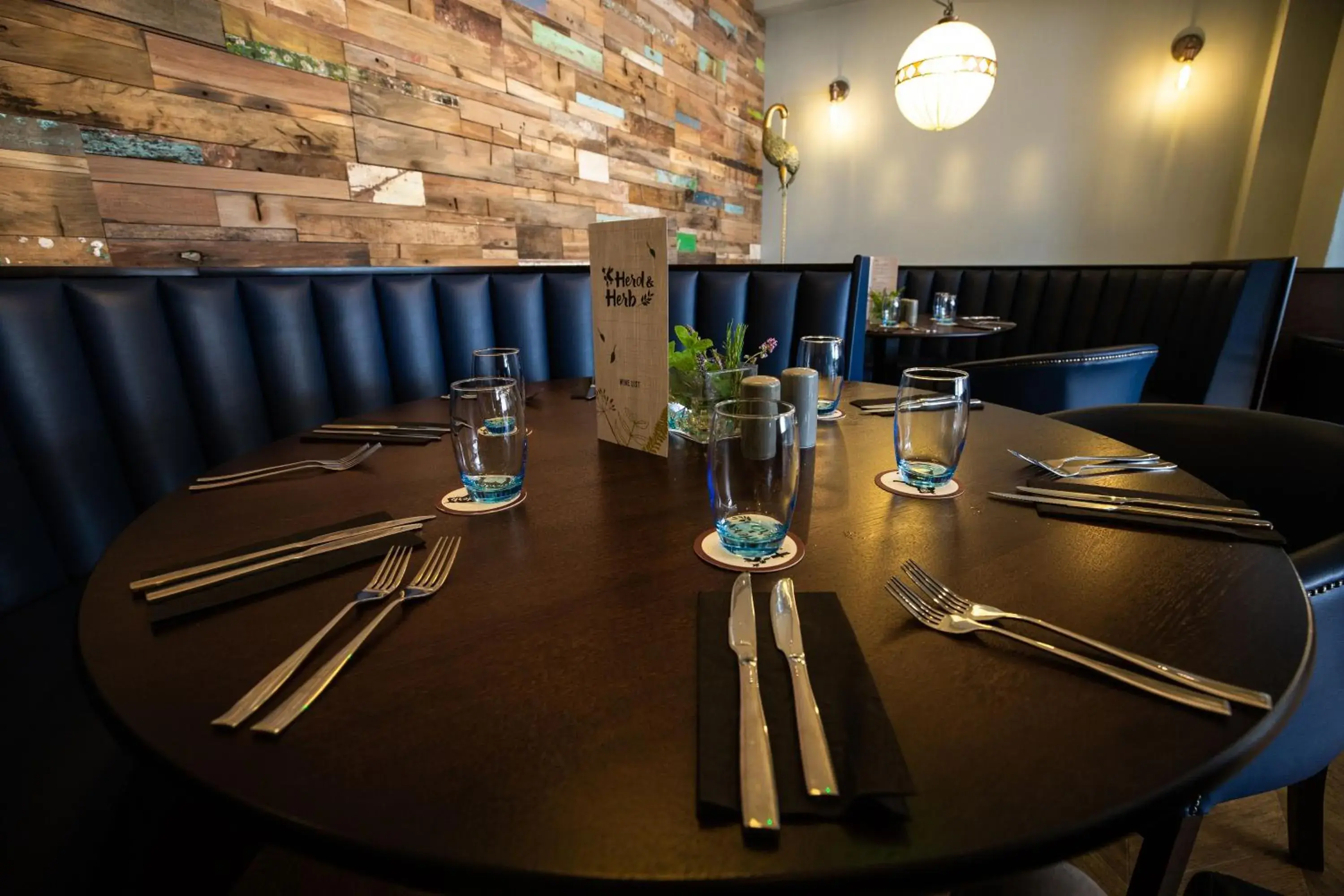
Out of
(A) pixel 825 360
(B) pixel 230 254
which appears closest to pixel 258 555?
(A) pixel 825 360

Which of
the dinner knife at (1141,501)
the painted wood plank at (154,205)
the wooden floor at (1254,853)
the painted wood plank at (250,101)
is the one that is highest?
the painted wood plank at (250,101)

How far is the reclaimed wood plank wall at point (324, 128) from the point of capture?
154 cm

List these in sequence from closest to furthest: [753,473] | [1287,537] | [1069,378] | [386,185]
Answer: [753,473] → [1287,537] → [1069,378] → [386,185]

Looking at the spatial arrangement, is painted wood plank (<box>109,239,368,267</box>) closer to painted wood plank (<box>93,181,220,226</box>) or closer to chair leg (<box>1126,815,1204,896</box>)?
painted wood plank (<box>93,181,220,226</box>)

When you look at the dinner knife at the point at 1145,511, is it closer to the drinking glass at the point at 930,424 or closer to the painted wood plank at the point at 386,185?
the drinking glass at the point at 930,424

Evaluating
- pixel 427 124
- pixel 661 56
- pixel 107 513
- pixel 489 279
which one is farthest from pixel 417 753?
pixel 661 56

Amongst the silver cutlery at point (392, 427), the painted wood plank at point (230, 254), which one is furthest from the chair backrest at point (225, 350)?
the silver cutlery at point (392, 427)

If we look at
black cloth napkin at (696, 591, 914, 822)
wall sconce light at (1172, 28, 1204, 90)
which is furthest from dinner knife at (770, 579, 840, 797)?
wall sconce light at (1172, 28, 1204, 90)

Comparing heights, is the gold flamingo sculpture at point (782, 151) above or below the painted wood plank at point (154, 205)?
above

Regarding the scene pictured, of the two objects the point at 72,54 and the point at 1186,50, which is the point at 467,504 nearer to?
the point at 72,54

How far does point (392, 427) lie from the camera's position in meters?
1.05

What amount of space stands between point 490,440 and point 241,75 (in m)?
1.94

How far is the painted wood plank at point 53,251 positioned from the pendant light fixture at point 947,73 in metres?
3.79

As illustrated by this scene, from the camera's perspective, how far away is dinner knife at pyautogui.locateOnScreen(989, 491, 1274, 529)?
0.63m
